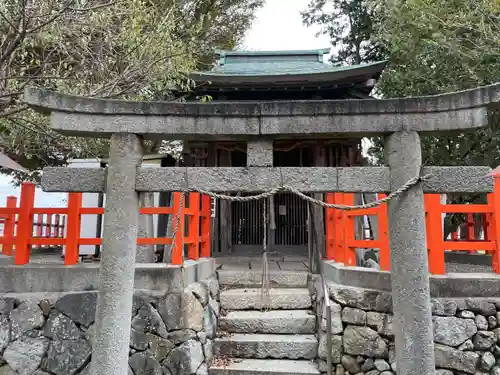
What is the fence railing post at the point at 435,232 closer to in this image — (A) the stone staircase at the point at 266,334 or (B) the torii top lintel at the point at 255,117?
(B) the torii top lintel at the point at 255,117

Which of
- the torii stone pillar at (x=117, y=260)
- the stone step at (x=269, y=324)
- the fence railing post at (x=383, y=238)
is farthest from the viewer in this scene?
the stone step at (x=269, y=324)

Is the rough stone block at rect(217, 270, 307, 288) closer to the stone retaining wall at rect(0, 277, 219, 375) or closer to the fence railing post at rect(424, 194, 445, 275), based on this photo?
the stone retaining wall at rect(0, 277, 219, 375)

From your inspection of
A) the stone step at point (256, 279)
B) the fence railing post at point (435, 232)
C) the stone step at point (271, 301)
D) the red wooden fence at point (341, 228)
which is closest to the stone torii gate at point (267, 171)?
the red wooden fence at point (341, 228)

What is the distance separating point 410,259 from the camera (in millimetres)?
3170

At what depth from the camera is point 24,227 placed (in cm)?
502

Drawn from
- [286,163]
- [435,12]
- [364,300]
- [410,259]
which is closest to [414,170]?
[410,259]

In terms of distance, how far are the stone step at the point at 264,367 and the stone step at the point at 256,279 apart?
167 cm

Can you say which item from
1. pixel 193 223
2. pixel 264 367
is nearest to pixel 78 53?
pixel 193 223

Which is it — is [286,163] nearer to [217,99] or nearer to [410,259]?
[217,99]

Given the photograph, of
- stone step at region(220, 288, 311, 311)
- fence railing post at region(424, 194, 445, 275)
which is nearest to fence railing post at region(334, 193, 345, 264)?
stone step at region(220, 288, 311, 311)

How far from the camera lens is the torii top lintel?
3262 millimetres

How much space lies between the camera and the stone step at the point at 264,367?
15.5 feet

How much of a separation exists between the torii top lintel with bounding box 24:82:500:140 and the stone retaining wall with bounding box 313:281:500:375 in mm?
2433

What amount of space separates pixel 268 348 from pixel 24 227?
366 cm
